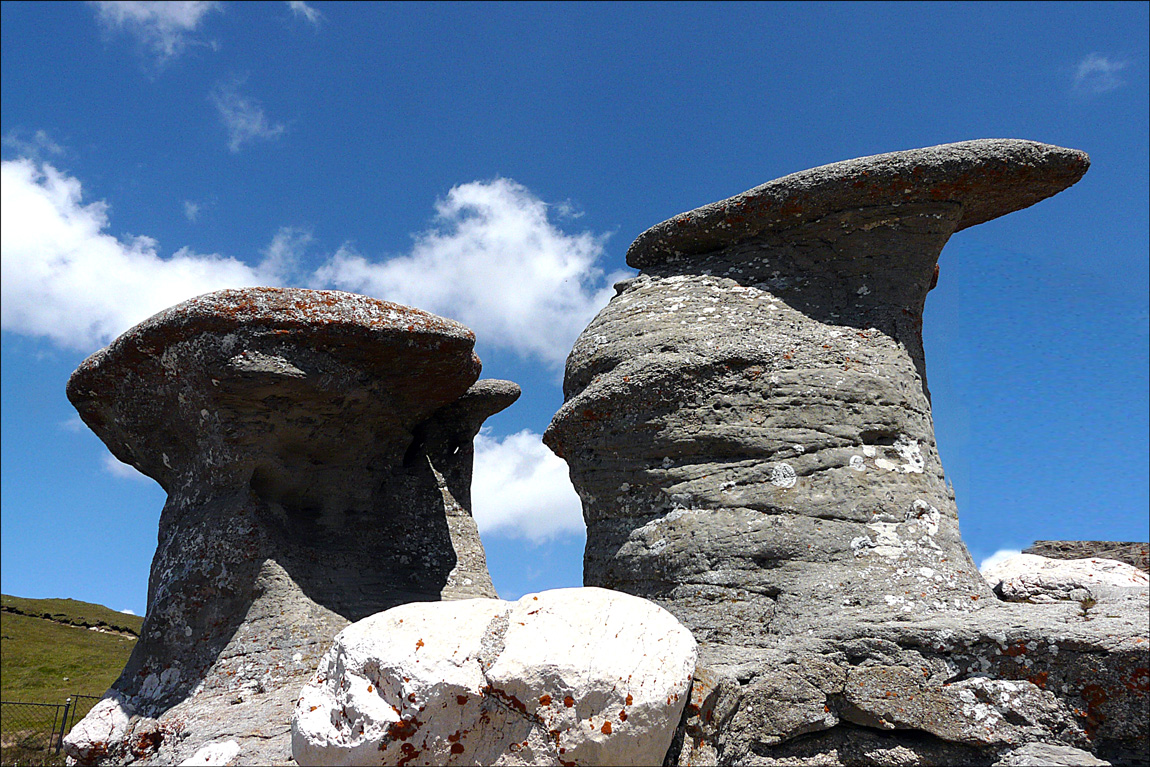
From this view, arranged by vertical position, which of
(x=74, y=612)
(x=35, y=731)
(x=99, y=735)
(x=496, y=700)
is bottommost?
A: (x=35, y=731)

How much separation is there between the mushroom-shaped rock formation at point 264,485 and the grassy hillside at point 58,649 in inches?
714

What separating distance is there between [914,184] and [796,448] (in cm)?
232

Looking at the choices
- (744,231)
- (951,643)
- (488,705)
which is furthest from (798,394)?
(488,705)

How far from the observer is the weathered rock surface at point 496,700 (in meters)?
4.04

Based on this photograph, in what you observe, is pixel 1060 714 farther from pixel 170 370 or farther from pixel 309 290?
pixel 170 370

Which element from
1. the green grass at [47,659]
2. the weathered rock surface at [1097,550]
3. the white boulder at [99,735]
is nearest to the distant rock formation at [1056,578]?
the weathered rock surface at [1097,550]

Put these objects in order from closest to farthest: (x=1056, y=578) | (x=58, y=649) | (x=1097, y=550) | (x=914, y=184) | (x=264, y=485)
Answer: (x=914, y=184) < (x=1056, y=578) < (x=264, y=485) < (x=1097, y=550) < (x=58, y=649)

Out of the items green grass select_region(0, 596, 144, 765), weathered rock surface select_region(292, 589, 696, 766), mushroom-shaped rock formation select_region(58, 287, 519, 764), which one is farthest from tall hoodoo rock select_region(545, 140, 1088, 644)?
green grass select_region(0, 596, 144, 765)

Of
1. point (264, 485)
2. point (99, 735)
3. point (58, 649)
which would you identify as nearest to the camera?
point (99, 735)

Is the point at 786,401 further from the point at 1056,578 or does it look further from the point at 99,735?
the point at 99,735

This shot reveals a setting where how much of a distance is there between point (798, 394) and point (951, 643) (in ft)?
6.69

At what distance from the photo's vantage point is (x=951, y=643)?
4.56m

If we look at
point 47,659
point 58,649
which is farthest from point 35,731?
point 58,649

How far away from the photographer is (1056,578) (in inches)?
283
